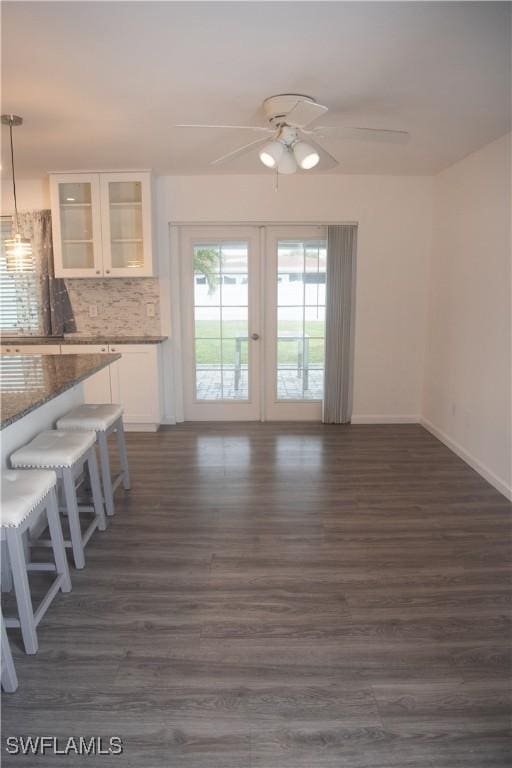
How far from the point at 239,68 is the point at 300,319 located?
2.93 metres

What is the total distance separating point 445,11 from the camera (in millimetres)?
1864

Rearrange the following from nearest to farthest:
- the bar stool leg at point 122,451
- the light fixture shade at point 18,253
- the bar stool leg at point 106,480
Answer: the bar stool leg at point 106,480 → the light fixture shade at point 18,253 → the bar stool leg at point 122,451

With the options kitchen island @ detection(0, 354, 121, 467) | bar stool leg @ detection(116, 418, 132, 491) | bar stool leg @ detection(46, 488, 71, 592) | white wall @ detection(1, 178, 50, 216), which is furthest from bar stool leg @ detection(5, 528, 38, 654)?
white wall @ detection(1, 178, 50, 216)

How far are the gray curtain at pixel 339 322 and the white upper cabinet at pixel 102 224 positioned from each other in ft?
5.91

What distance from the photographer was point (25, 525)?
190cm

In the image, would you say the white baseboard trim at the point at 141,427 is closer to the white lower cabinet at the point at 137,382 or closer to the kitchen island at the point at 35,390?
the white lower cabinet at the point at 137,382

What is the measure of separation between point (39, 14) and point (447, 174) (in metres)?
3.65

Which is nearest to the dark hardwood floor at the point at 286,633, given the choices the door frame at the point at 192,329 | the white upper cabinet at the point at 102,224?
the door frame at the point at 192,329

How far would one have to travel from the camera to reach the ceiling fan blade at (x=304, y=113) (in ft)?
7.25

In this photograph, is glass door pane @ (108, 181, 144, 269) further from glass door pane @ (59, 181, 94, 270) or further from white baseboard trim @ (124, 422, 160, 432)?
white baseboard trim @ (124, 422, 160, 432)

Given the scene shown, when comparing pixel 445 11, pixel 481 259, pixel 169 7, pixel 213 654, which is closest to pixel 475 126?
pixel 481 259

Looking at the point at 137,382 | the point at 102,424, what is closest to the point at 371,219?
the point at 137,382

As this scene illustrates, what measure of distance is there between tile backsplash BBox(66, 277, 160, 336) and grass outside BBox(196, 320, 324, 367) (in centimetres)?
50

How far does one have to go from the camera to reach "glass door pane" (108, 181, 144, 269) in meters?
4.55
